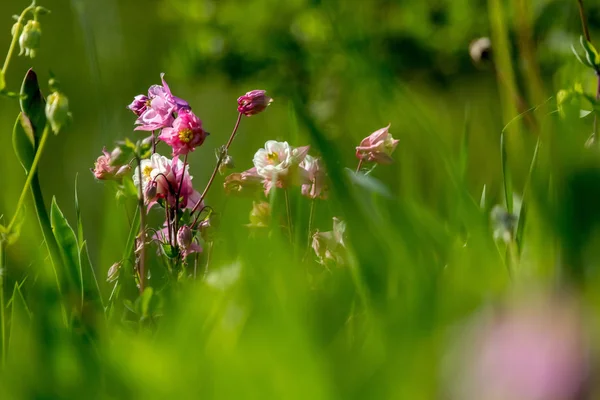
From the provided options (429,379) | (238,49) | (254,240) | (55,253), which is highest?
(238,49)

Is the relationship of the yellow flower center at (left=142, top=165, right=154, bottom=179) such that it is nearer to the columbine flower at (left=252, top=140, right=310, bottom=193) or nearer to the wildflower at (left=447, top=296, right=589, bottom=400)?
the columbine flower at (left=252, top=140, right=310, bottom=193)

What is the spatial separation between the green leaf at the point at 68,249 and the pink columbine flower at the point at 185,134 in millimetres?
174

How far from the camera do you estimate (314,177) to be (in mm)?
1029

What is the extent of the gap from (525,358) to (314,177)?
77 cm

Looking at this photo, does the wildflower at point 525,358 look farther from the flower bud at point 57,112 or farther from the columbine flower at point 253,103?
the columbine flower at point 253,103

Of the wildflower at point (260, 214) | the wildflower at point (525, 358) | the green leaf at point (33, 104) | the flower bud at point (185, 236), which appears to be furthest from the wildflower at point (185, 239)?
A: the wildflower at point (525, 358)

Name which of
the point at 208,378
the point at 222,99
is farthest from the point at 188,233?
the point at 222,99

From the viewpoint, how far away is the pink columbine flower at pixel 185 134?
100 cm

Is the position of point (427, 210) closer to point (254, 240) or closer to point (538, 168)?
point (538, 168)

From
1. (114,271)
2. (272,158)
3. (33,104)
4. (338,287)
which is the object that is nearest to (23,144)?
(33,104)

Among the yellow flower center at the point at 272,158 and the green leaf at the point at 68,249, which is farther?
the yellow flower center at the point at 272,158

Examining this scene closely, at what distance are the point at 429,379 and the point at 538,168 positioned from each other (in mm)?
398

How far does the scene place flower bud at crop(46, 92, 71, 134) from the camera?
76 centimetres

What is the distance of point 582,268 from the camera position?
1.37 feet
